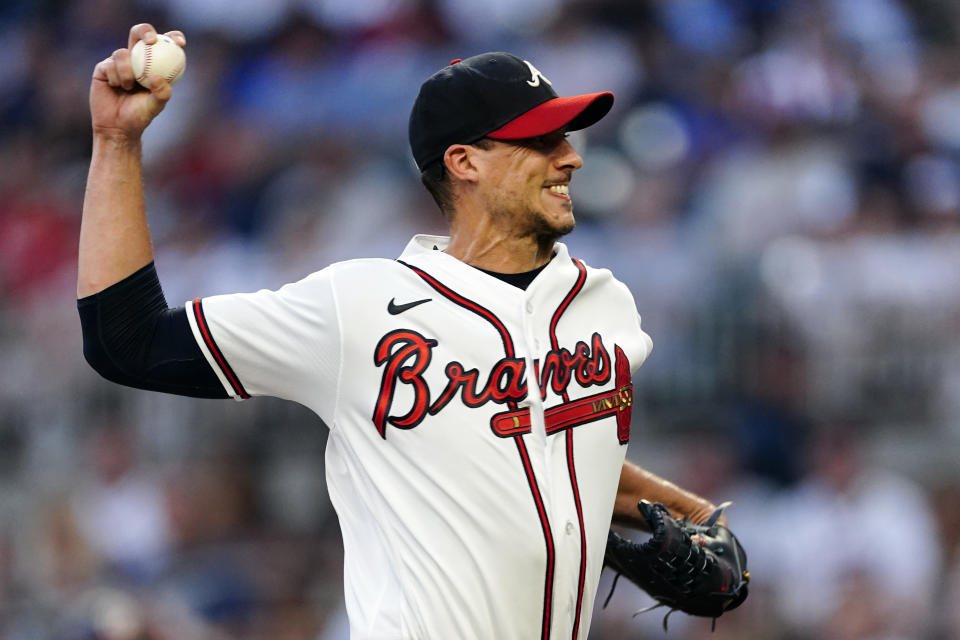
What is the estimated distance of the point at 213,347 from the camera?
2.97 metres

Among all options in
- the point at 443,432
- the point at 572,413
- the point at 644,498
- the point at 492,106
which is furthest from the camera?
the point at 644,498

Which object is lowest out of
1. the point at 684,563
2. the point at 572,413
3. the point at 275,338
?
the point at 684,563

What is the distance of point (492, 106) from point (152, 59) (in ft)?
2.37

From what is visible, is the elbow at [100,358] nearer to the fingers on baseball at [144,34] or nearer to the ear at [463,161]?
the fingers on baseball at [144,34]

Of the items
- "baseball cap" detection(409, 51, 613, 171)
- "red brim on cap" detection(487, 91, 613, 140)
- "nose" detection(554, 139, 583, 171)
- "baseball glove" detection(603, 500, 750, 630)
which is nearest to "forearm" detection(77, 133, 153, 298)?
"baseball cap" detection(409, 51, 613, 171)

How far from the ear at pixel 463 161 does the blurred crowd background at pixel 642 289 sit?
2.89 metres

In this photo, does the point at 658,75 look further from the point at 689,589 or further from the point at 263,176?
the point at 689,589

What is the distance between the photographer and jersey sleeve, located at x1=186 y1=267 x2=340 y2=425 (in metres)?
2.97

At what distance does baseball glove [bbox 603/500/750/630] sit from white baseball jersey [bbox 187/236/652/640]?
19 centimetres

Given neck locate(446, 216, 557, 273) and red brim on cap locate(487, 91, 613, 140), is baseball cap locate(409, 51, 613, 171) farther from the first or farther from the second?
neck locate(446, 216, 557, 273)

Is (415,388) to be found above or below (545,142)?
below

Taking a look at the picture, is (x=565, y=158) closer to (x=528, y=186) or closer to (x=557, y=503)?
(x=528, y=186)

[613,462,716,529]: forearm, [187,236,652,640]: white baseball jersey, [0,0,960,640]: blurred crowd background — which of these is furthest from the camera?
[0,0,960,640]: blurred crowd background

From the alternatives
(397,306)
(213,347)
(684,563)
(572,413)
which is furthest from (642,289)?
(213,347)
